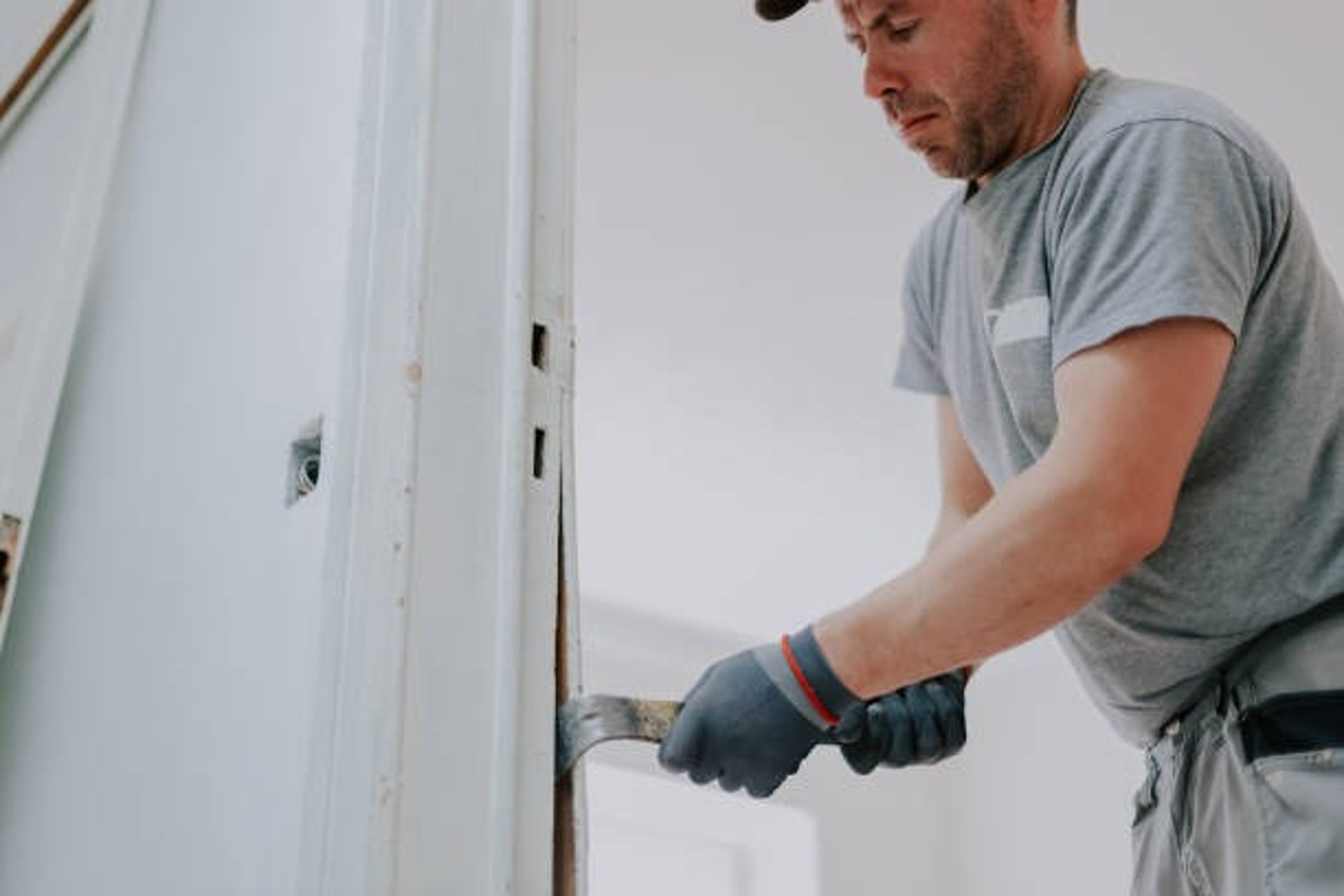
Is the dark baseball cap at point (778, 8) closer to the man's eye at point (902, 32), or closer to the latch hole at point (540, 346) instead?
the man's eye at point (902, 32)

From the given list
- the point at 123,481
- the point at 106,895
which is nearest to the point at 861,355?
the point at 123,481

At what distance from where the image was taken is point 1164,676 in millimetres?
1216

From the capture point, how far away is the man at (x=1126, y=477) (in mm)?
989

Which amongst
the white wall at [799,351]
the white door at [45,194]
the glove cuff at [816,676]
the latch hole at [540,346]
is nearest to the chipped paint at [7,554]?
the white door at [45,194]

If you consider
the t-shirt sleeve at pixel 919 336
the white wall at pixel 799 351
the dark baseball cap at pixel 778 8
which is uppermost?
the white wall at pixel 799 351

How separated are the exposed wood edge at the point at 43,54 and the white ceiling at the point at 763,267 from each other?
94 cm

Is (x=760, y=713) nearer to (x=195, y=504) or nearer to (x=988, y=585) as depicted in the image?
(x=988, y=585)

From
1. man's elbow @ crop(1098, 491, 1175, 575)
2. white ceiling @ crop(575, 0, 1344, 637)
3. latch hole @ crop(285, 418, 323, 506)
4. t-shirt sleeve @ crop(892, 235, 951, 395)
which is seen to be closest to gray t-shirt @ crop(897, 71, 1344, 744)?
man's elbow @ crop(1098, 491, 1175, 575)

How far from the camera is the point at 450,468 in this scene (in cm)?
75

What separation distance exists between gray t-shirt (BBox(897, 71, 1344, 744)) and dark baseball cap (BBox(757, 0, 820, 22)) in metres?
0.35

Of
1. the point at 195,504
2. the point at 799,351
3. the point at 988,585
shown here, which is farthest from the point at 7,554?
the point at 799,351

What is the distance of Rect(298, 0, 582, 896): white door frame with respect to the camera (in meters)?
0.67

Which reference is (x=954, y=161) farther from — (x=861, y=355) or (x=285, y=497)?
(x=861, y=355)

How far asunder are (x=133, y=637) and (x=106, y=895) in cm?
17
